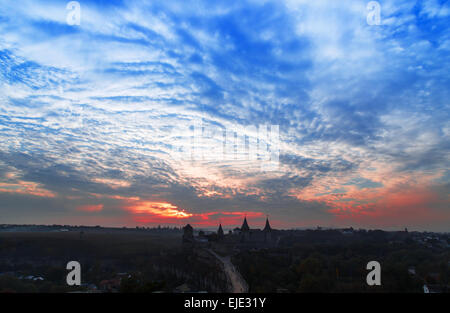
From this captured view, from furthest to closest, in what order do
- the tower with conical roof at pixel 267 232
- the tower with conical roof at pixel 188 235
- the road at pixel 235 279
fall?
the tower with conical roof at pixel 267 232 < the tower with conical roof at pixel 188 235 < the road at pixel 235 279

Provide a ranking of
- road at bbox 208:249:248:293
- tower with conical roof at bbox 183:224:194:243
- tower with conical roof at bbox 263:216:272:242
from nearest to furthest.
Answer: road at bbox 208:249:248:293
tower with conical roof at bbox 183:224:194:243
tower with conical roof at bbox 263:216:272:242

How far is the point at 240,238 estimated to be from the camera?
87312 mm

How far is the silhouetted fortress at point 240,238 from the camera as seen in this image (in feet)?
257

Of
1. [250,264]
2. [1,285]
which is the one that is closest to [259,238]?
[250,264]

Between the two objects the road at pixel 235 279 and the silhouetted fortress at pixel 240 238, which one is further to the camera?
the silhouetted fortress at pixel 240 238

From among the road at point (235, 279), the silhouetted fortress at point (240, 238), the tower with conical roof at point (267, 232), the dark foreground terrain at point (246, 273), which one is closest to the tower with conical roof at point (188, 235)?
the silhouetted fortress at point (240, 238)

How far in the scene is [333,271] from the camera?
1811 inches

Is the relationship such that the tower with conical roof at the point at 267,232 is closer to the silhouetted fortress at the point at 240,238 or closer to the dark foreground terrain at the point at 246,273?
the silhouetted fortress at the point at 240,238

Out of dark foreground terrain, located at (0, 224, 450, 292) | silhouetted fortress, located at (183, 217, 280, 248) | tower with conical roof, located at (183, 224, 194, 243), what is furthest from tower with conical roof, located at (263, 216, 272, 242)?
tower with conical roof, located at (183, 224, 194, 243)

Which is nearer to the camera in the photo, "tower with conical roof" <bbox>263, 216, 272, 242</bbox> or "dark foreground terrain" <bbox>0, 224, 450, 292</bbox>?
"dark foreground terrain" <bbox>0, 224, 450, 292</bbox>

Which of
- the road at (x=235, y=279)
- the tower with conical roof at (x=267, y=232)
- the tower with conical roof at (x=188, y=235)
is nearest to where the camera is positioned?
the road at (x=235, y=279)

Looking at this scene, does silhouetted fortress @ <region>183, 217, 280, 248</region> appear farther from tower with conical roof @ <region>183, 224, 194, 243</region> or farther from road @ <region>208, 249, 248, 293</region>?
road @ <region>208, 249, 248, 293</region>

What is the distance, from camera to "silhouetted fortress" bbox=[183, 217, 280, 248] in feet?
257
